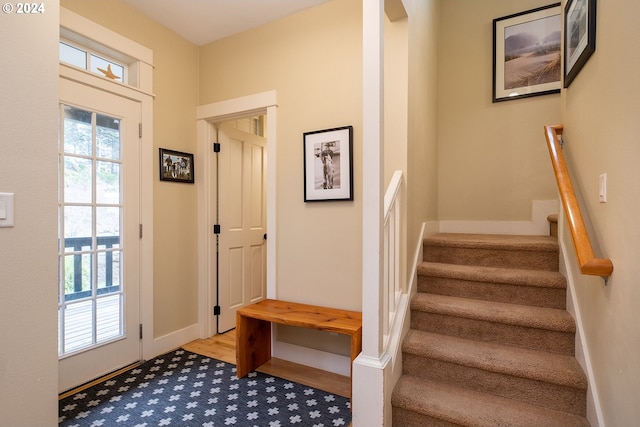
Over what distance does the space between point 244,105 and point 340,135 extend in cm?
100

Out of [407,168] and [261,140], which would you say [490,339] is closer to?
[407,168]

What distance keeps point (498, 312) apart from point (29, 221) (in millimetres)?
2378

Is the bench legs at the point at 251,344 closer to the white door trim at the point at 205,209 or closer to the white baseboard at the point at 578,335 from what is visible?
the white door trim at the point at 205,209

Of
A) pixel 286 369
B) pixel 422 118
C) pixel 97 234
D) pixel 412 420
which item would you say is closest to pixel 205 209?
pixel 97 234

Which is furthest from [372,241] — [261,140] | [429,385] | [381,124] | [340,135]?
[261,140]

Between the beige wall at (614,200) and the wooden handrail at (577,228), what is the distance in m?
0.04

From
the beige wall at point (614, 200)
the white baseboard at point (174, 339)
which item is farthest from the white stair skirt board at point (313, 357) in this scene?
the beige wall at point (614, 200)

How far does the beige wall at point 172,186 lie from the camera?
2729 mm

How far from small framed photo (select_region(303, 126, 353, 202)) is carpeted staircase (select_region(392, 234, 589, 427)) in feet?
2.81

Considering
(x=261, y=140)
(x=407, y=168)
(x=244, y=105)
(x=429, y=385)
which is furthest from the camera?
(x=261, y=140)

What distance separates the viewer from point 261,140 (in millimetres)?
3643

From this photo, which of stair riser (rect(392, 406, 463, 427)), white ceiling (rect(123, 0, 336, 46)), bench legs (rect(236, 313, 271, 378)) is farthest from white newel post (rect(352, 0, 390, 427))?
white ceiling (rect(123, 0, 336, 46))

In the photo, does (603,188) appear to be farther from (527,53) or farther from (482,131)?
(527,53)

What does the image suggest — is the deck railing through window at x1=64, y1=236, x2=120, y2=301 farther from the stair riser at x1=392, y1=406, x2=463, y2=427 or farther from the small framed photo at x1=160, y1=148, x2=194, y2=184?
the stair riser at x1=392, y1=406, x2=463, y2=427
